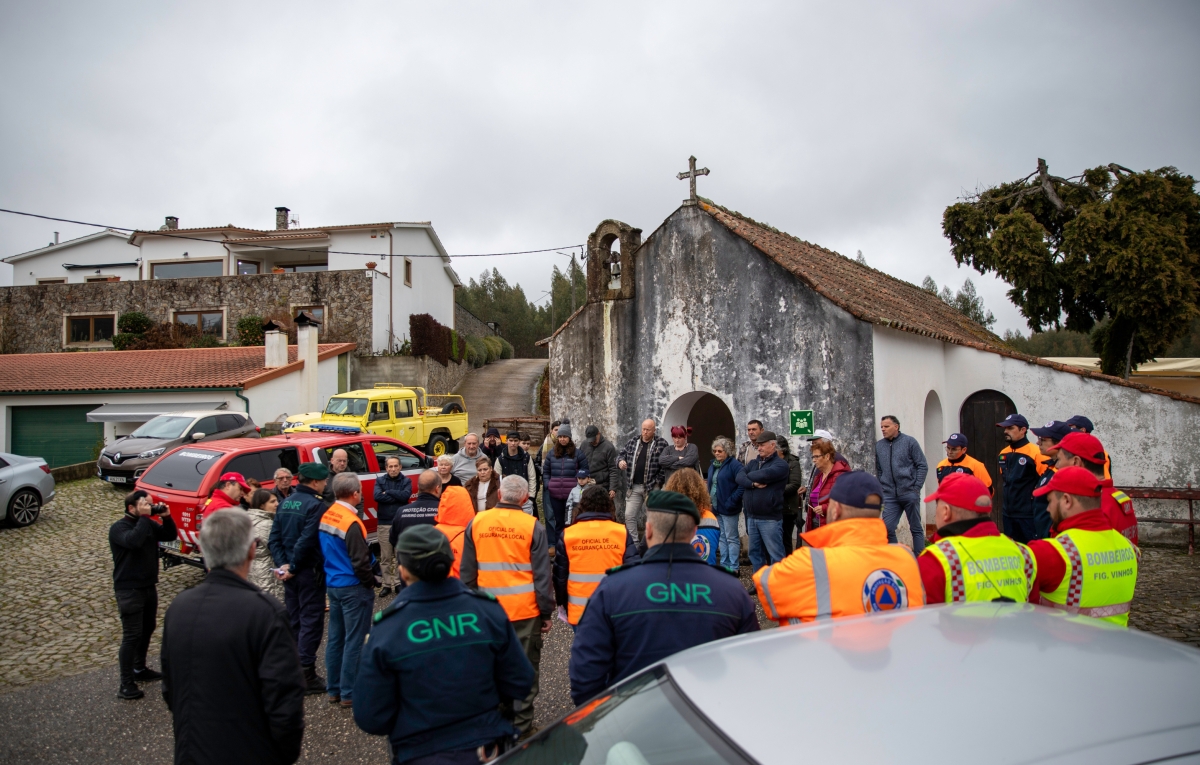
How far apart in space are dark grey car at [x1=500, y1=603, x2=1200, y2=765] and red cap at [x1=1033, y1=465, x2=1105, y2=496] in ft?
4.18

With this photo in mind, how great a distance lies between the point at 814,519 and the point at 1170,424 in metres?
6.68

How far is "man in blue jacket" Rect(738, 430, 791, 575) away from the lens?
7.50 m

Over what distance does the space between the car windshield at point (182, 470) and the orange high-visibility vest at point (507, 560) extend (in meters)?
5.21

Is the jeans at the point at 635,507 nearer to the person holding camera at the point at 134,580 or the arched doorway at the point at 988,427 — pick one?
the person holding camera at the point at 134,580

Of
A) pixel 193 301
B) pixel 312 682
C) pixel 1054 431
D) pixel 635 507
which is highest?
pixel 193 301

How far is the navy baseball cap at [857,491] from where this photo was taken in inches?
118

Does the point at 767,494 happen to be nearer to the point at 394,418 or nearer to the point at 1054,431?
the point at 1054,431

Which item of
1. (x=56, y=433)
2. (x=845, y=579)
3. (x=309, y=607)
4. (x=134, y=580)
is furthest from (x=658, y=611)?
(x=56, y=433)

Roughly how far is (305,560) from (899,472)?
6240mm

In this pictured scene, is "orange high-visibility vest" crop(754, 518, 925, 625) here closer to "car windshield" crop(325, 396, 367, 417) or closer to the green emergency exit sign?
the green emergency exit sign

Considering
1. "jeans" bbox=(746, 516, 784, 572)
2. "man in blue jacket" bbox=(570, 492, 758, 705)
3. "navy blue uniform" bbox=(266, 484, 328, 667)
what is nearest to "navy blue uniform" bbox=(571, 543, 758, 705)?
"man in blue jacket" bbox=(570, 492, 758, 705)

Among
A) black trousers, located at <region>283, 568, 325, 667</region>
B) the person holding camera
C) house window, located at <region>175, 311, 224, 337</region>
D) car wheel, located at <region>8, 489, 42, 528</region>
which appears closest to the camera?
the person holding camera

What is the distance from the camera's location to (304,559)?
543cm

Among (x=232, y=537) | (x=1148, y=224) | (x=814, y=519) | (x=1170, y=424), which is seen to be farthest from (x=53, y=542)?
(x=1148, y=224)
